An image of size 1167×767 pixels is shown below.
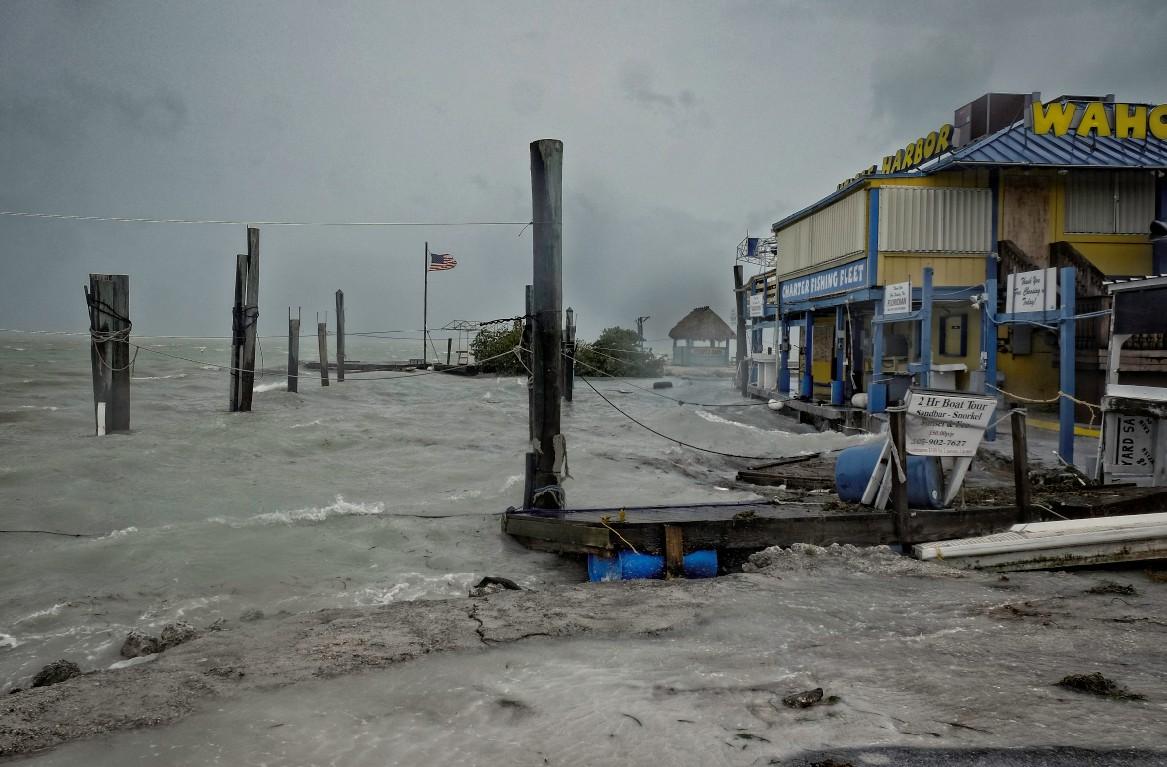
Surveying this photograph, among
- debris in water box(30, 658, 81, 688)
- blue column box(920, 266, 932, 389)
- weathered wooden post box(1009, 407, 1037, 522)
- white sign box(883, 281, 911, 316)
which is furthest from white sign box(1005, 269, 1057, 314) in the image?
debris in water box(30, 658, 81, 688)

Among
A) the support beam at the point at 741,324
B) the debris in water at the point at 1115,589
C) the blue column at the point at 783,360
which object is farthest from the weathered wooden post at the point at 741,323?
the debris in water at the point at 1115,589

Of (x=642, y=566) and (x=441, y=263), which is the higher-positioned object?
(x=441, y=263)

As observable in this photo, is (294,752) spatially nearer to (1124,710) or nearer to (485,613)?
(485,613)

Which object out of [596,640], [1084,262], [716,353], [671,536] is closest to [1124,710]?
[596,640]

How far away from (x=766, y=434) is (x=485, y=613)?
14723mm

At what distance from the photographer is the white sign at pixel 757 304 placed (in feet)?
94.5

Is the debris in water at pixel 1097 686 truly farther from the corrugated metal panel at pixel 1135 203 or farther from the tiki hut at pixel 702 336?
the tiki hut at pixel 702 336

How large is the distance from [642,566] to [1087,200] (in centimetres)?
1806

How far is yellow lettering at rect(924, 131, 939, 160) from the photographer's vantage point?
21.4 metres

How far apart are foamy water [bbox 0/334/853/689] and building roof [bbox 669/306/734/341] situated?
110 ft

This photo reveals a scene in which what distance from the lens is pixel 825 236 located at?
22.1 m

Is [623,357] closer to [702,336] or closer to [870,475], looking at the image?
[702,336]

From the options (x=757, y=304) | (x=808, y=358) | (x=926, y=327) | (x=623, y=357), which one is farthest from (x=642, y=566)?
(x=623, y=357)

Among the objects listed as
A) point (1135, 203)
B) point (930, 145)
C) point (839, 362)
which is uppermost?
point (930, 145)
